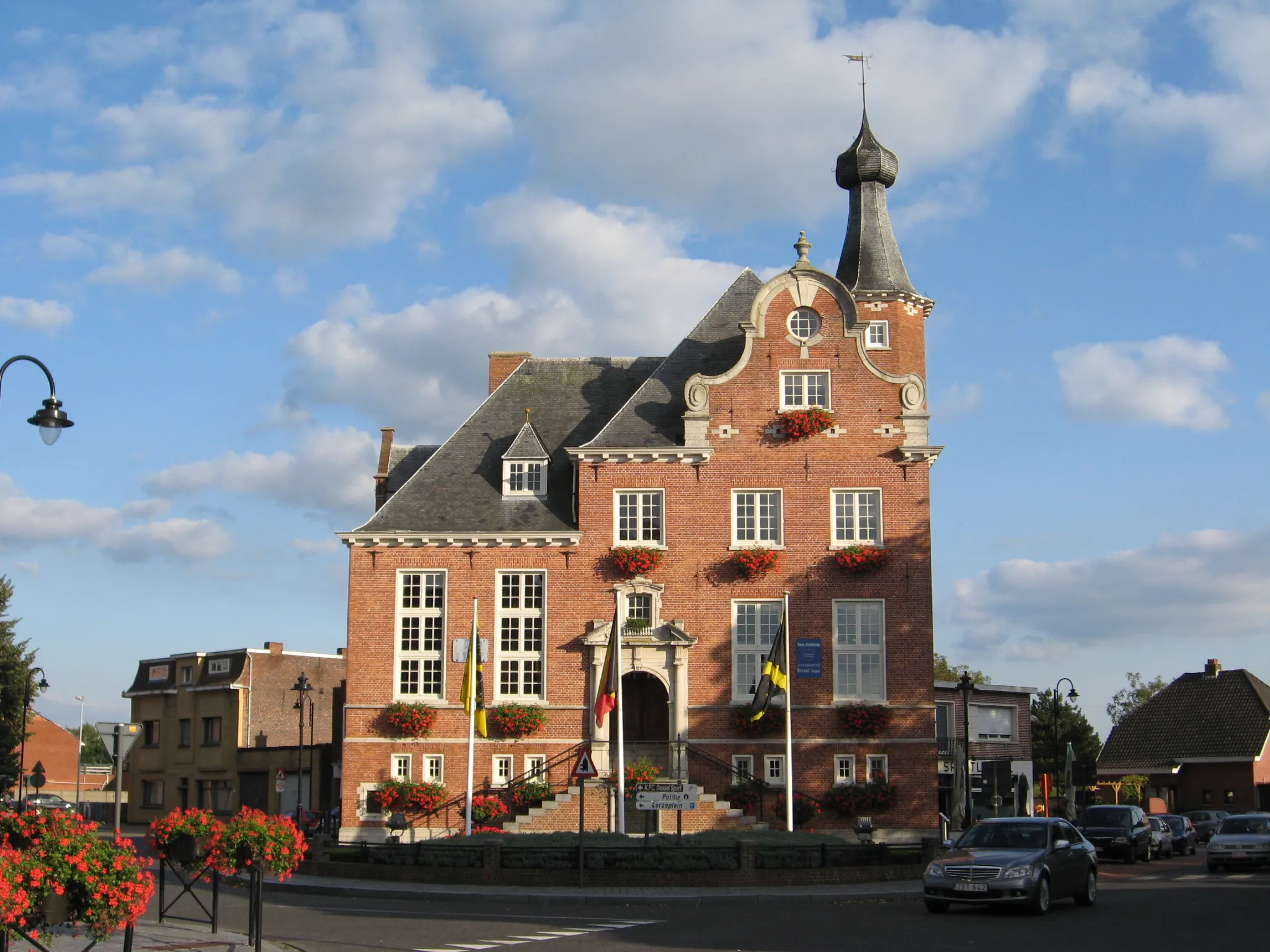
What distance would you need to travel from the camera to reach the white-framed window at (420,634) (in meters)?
39.3

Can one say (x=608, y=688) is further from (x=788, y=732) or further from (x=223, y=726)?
(x=223, y=726)

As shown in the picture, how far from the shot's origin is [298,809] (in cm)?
4916

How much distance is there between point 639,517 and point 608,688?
237 inches

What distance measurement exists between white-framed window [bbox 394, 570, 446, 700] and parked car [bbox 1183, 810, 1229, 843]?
3084cm

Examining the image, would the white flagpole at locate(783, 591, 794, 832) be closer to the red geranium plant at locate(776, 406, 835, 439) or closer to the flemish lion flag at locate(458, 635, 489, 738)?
the red geranium plant at locate(776, 406, 835, 439)

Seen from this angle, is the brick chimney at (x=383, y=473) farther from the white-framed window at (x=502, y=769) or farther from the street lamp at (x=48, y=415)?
the street lamp at (x=48, y=415)

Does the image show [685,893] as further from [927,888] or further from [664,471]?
[664,471]

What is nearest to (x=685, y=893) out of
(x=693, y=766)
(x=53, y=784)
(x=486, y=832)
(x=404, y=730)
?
(x=486, y=832)

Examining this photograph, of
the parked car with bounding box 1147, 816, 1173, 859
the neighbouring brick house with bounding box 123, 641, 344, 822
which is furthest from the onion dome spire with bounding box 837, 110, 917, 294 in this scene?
the neighbouring brick house with bounding box 123, 641, 344, 822

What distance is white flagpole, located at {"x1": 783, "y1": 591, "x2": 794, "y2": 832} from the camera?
114 feet

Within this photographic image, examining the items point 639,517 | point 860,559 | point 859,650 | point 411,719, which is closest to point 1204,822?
point 859,650

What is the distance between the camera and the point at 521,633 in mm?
39438

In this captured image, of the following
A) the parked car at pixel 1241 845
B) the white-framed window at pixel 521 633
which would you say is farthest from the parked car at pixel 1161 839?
the white-framed window at pixel 521 633

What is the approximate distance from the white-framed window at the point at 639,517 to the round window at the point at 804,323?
6.05m
